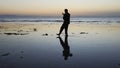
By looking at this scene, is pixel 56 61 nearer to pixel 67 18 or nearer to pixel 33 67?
pixel 33 67

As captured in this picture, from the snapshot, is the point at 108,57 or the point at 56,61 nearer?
the point at 56,61

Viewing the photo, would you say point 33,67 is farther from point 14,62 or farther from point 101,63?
point 101,63

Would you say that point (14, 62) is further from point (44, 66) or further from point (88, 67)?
point (88, 67)

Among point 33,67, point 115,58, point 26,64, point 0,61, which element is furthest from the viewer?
point 115,58

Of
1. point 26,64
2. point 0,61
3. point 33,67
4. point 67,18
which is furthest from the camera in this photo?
point 67,18

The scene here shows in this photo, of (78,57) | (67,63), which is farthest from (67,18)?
(67,63)

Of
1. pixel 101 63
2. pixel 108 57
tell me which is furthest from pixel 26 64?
pixel 108 57

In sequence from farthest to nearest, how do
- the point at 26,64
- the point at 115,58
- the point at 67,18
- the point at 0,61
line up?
1. the point at 67,18
2. the point at 115,58
3. the point at 0,61
4. the point at 26,64

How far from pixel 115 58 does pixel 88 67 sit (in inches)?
75.8

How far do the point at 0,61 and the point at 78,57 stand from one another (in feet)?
9.61

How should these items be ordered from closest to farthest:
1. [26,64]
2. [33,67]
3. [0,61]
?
[33,67] → [26,64] → [0,61]

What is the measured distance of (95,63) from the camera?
7.56m

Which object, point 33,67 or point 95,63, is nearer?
point 33,67

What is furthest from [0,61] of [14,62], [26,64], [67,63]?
[67,63]
